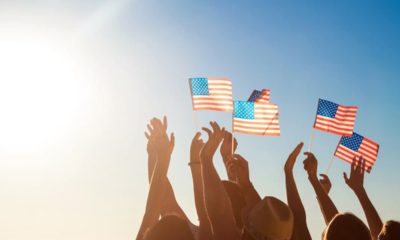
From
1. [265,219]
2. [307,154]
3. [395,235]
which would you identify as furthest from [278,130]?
[265,219]

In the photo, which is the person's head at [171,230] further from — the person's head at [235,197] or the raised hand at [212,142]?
the person's head at [235,197]

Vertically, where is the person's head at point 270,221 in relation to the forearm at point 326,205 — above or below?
above

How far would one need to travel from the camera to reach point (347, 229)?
9.22 ft

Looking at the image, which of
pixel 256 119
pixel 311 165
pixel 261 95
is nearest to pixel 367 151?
pixel 261 95

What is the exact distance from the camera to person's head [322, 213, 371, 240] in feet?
9.12

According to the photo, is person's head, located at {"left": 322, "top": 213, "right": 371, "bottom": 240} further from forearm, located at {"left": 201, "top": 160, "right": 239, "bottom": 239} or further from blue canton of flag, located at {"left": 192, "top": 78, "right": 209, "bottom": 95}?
blue canton of flag, located at {"left": 192, "top": 78, "right": 209, "bottom": 95}

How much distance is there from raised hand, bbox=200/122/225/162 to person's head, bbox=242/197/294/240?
0.79m

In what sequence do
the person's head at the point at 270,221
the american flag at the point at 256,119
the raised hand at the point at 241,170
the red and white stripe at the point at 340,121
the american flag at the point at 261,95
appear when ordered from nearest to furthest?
the person's head at the point at 270,221 → the raised hand at the point at 241,170 → the american flag at the point at 256,119 → the red and white stripe at the point at 340,121 → the american flag at the point at 261,95

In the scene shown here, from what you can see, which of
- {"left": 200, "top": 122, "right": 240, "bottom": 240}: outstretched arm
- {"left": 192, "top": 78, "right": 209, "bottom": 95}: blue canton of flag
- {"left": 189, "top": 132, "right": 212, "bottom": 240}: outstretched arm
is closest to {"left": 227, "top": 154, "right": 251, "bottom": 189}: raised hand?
{"left": 189, "top": 132, "right": 212, "bottom": 240}: outstretched arm

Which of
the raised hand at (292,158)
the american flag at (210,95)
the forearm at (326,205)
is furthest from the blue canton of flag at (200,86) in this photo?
the forearm at (326,205)

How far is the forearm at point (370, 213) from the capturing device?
450 cm

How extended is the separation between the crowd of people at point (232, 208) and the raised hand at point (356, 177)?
0.06 m

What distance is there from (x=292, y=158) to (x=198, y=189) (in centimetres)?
150

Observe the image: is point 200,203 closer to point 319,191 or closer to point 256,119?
point 319,191
